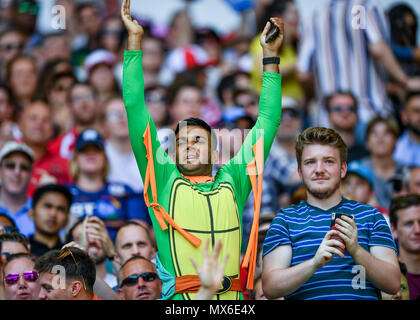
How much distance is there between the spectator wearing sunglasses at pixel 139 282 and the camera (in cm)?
500

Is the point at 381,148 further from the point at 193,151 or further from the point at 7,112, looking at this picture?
the point at 7,112

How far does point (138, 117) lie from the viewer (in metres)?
4.12

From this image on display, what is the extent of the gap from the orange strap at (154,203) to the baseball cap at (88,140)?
295cm

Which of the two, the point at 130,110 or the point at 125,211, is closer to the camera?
the point at 130,110

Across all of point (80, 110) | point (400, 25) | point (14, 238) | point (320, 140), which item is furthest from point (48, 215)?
point (400, 25)

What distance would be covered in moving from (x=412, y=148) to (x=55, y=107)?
3950 mm

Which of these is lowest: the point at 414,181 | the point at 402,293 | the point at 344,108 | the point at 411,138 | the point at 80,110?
the point at 402,293

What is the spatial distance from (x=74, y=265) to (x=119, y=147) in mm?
3442

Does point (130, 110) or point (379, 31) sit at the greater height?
point (379, 31)

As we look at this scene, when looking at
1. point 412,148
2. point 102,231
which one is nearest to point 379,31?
point 412,148

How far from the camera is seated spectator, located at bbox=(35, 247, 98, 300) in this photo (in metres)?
4.15

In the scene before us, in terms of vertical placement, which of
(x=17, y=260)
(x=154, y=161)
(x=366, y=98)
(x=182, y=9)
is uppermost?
(x=182, y=9)

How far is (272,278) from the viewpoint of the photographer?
3.84 meters
